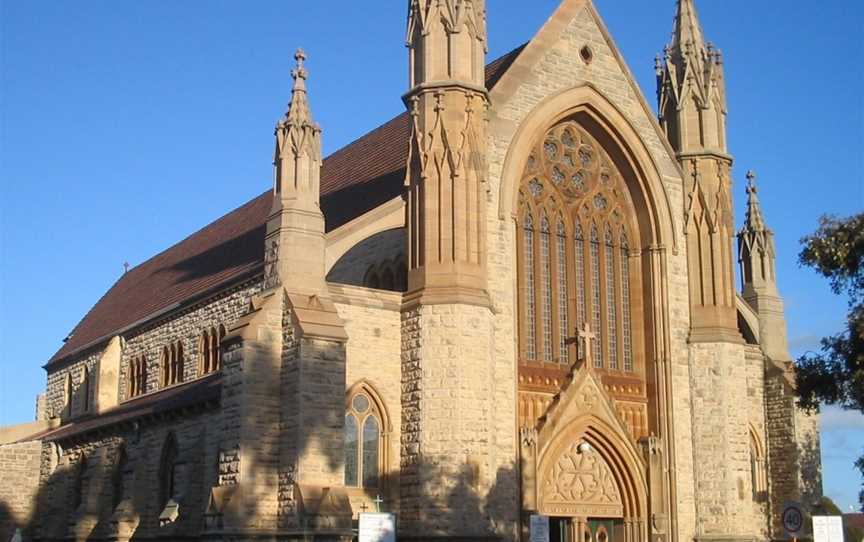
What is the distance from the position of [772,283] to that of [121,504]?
66.3 feet

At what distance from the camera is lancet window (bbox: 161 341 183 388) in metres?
35.4

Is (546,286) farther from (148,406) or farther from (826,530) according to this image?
(826,530)

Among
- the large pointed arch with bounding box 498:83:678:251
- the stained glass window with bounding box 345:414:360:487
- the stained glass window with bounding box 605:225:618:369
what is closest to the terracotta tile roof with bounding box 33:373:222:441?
the stained glass window with bounding box 345:414:360:487

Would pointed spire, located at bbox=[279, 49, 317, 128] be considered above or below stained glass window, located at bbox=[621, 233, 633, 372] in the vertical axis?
above

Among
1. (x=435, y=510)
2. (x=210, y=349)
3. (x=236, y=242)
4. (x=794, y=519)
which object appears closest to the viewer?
(x=794, y=519)

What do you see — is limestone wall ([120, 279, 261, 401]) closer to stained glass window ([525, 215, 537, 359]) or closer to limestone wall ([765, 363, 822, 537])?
stained glass window ([525, 215, 537, 359])

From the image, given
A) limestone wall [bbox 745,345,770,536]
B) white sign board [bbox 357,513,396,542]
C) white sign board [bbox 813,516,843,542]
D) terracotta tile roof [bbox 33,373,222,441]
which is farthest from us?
limestone wall [bbox 745,345,770,536]

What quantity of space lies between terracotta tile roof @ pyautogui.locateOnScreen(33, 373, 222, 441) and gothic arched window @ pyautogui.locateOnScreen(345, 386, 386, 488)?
145 inches

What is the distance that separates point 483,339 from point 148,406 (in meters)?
11.8

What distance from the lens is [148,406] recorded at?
110 feet

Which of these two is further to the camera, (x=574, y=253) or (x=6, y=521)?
(x=6, y=521)

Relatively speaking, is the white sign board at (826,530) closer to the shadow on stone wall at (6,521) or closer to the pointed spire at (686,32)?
the pointed spire at (686,32)

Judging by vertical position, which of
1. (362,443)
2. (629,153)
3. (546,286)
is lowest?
(362,443)

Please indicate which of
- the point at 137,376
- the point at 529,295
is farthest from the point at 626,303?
the point at 137,376
